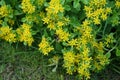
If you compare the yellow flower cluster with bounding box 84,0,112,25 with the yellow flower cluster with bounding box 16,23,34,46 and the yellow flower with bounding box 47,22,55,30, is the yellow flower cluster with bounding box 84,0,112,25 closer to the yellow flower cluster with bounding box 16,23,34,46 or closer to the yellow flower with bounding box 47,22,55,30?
the yellow flower with bounding box 47,22,55,30

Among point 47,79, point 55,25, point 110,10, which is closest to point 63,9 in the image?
point 55,25

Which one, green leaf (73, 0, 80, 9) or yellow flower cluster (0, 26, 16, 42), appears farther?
yellow flower cluster (0, 26, 16, 42)

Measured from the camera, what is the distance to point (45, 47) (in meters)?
3.13

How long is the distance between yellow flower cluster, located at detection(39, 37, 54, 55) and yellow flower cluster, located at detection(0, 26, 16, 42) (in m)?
0.25

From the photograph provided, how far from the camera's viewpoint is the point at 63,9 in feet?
10.1

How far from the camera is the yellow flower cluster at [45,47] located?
3125 millimetres

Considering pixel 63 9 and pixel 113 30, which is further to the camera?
pixel 113 30

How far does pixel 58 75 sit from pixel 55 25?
1.40 ft

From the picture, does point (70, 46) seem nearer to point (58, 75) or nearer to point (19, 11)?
point (58, 75)

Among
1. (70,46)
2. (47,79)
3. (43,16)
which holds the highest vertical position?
(43,16)

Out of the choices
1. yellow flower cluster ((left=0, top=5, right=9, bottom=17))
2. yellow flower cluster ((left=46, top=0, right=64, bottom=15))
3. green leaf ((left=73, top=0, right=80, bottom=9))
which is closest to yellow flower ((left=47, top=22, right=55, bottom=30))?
yellow flower cluster ((left=46, top=0, right=64, bottom=15))

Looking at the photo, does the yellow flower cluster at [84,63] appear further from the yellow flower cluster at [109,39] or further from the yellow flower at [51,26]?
the yellow flower at [51,26]

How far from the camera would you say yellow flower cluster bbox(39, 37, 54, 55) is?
10.3 feet

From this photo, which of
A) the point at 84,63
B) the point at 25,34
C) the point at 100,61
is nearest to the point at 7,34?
the point at 25,34
